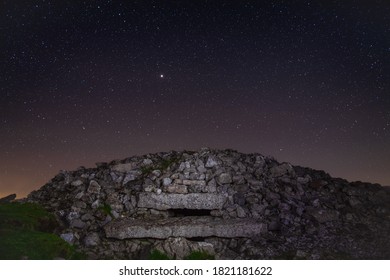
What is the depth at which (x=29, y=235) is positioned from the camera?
14648 mm

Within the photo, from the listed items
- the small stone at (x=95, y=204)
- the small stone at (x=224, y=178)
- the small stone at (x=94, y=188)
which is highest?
the small stone at (x=224, y=178)

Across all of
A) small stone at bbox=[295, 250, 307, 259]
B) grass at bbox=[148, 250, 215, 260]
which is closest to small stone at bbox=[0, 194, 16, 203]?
grass at bbox=[148, 250, 215, 260]

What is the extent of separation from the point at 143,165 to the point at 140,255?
4.62 metres

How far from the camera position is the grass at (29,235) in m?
13.6

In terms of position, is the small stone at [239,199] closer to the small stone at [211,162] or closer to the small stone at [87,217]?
the small stone at [211,162]

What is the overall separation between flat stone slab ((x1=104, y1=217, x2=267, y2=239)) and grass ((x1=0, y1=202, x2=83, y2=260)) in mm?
1945

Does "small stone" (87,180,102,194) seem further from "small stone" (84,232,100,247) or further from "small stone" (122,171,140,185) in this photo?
"small stone" (84,232,100,247)

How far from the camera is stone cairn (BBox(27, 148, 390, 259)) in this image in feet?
50.9

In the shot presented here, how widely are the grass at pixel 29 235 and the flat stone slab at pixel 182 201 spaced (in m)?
3.48

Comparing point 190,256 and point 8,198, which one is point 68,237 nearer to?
point 190,256

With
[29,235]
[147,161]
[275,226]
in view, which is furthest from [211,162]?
[29,235]

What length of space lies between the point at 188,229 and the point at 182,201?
158cm

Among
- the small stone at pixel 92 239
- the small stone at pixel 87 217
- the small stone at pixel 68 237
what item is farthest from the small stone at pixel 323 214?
the small stone at pixel 68 237
